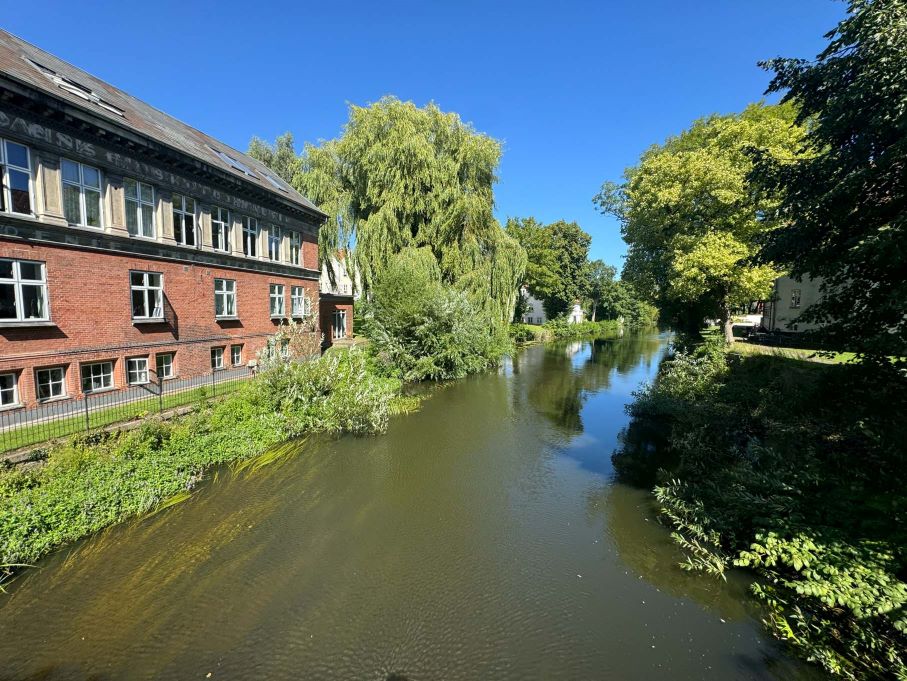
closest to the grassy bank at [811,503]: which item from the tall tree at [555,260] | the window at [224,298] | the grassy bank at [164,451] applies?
the grassy bank at [164,451]

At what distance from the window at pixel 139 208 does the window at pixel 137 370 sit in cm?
405

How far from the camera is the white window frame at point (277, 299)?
766 inches

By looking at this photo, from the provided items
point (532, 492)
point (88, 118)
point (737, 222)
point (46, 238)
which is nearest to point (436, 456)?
point (532, 492)

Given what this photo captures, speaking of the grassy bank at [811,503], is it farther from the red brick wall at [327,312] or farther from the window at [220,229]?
the red brick wall at [327,312]

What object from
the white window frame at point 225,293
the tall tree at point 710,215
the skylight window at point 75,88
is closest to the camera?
the skylight window at point 75,88

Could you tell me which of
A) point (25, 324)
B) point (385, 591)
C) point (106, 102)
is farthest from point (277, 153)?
point (385, 591)

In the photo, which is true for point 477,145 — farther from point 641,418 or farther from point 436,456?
point 436,456

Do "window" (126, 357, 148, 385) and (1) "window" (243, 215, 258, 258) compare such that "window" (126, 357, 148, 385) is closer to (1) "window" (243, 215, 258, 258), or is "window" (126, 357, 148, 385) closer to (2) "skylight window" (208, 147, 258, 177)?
(1) "window" (243, 215, 258, 258)

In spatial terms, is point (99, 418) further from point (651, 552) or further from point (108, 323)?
point (651, 552)

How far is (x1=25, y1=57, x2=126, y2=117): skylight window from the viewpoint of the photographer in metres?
11.9

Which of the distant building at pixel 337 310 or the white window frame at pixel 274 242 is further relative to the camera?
the distant building at pixel 337 310

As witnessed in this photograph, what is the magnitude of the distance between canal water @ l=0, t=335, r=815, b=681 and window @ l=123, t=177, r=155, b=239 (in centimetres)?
910

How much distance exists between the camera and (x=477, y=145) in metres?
22.8

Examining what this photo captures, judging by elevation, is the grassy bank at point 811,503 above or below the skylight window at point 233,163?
below
